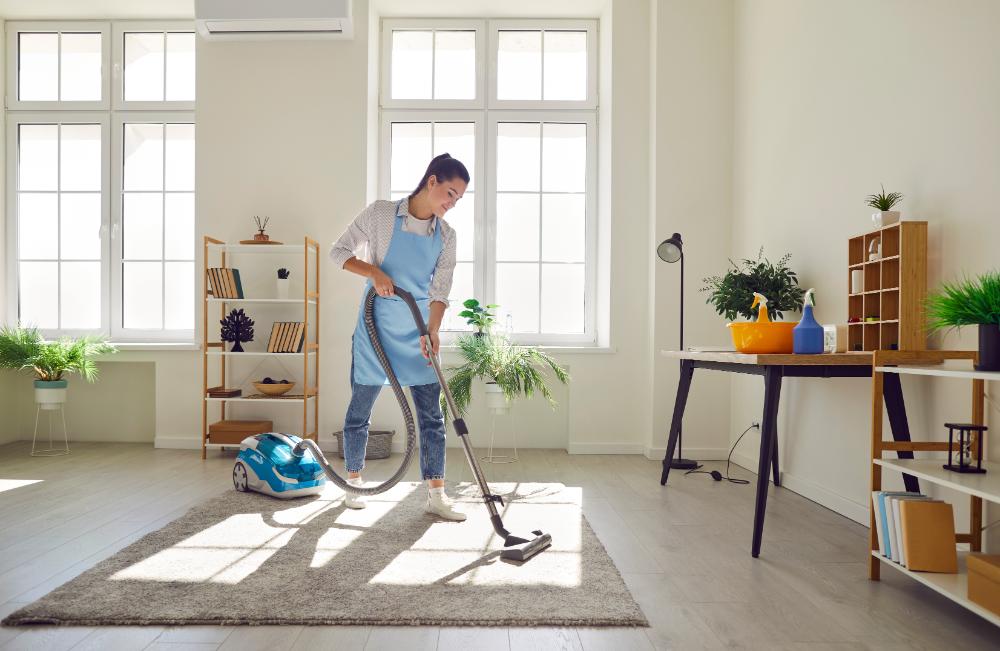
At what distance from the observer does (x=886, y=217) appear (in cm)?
239

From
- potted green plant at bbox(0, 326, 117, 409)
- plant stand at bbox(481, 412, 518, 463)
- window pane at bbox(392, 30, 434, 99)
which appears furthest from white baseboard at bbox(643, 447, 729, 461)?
potted green plant at bbox(0, 326, 117, 409)

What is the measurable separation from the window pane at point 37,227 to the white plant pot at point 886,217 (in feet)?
16.2

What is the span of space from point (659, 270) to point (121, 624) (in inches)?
128

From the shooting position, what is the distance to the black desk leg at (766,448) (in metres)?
2.27

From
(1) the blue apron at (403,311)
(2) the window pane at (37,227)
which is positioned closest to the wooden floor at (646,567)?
(1) the blue apron at (403,311)

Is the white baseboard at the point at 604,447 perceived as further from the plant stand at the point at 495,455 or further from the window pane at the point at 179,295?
the window pane at the point at 179,295

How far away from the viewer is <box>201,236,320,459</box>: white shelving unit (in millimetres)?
4016

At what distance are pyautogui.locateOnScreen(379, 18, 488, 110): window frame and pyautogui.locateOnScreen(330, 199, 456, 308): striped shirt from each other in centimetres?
218

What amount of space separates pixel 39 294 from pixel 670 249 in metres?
4.19

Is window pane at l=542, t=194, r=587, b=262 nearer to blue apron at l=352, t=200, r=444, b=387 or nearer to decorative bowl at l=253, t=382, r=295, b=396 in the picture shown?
decorative bowl at l=253, t=382, r=295, b=396

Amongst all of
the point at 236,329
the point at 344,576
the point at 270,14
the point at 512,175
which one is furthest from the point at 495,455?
the point at 270,14

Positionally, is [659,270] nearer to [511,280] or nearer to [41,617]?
[511,280]

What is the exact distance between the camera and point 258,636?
1627mm

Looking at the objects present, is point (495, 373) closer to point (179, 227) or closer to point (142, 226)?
point (179, 227)
